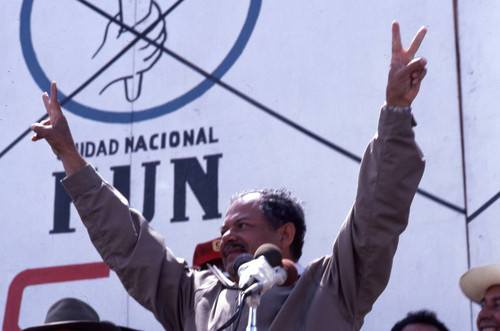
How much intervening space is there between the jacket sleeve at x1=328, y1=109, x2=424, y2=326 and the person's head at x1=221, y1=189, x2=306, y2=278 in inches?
14.2

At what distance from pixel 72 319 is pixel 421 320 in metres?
1.14

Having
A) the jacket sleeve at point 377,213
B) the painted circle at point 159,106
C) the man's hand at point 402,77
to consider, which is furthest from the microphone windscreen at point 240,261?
A: the painted circle at point 159,106

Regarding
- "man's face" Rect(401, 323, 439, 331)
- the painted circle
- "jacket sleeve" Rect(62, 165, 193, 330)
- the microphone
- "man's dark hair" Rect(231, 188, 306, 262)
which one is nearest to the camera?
the microphone

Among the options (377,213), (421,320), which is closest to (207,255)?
(421,320)

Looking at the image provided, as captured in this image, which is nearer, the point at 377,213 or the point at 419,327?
the point at 377,213

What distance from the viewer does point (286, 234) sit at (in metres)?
2.92

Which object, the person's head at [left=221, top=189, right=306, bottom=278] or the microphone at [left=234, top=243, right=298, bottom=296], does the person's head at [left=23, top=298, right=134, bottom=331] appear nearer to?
the person's head at [left=221, top=189, right=306, bottom=278]

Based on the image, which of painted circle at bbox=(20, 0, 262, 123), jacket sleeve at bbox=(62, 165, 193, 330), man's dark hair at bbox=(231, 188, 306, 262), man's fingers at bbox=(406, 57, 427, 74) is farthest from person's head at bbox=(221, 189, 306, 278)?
painted circle at bbox=(20, 0, 262, 123)

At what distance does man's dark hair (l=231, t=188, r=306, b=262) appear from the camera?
2896 mm

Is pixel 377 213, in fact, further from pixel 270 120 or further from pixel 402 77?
pixel 270 120

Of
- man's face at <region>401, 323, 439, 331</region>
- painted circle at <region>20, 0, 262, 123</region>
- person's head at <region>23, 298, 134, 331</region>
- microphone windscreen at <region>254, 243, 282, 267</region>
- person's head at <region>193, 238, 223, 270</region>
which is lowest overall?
man's face at <region>401, 323, 439, 331</region>

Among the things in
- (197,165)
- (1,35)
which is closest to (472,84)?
(197,165)

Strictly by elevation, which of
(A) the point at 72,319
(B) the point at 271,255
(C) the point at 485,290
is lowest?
(A) the point at 72,319

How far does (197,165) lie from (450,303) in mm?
1120
